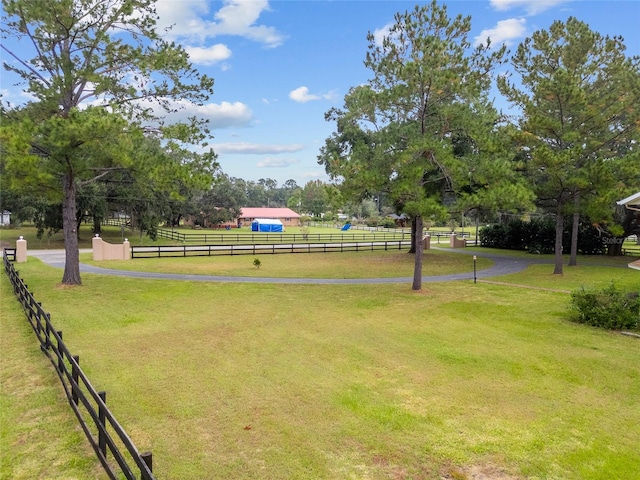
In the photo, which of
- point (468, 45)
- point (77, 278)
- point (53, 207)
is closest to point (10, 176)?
point (77, 278)

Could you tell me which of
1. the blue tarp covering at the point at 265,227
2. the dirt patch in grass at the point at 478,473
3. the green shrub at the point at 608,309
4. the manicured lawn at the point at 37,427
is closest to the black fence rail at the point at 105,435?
the manicured lawn at the point at 37,427

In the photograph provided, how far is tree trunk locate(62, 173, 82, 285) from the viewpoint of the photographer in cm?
1670

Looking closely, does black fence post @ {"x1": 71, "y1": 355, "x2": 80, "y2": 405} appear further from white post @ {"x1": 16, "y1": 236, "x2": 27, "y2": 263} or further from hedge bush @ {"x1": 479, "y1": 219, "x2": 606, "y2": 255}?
hedge bush @ {"x1": 479, "y1": 219, "x2": 606, "y2": 255}

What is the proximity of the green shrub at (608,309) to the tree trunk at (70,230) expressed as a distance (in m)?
17.5

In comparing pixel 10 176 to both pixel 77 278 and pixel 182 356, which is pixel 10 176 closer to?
pixel 77 278

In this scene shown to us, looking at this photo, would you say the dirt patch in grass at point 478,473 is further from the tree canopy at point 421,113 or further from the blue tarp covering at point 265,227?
the blue tarp covering at point 265,227

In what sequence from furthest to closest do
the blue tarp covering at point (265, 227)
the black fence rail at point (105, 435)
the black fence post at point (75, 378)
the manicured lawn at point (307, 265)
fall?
the blue tarp covering at point (265, 227) < the manicured lawn at point (307, 265) < the black fence post at point (75, 378) < the black fence rail at point (105, 435)

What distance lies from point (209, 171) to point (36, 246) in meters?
27.2

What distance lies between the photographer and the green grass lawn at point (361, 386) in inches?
214

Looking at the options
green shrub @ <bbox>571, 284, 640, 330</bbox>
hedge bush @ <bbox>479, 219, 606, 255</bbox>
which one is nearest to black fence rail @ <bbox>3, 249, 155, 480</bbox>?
green shrub @ <bbox>571, 284, 640, 330</bbox>

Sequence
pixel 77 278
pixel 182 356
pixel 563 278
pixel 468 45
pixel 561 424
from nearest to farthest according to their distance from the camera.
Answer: pixel 561 424, pixel 182 356, pixel 468 45, pixel 77 278, pixel 563 278

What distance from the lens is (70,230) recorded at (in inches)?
663

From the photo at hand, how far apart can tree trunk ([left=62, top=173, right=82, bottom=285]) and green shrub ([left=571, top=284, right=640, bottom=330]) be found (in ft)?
57.6

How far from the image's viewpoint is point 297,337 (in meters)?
10.9
